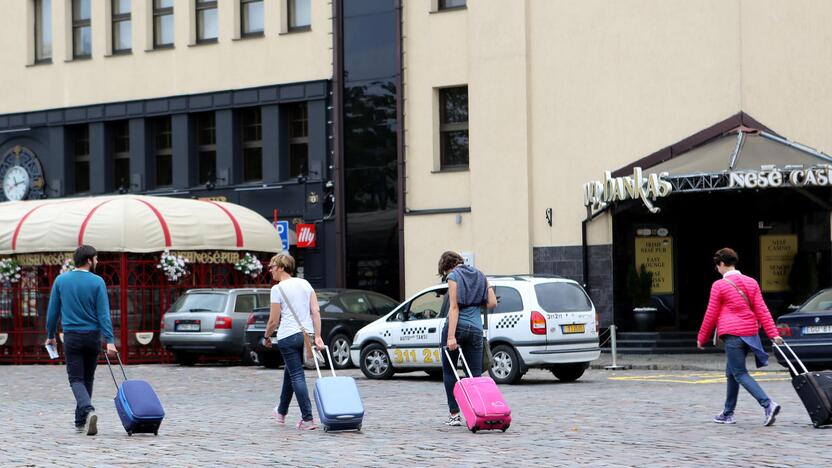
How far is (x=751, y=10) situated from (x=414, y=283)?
995 cm

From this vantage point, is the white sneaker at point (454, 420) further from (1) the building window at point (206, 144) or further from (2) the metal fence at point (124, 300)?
(1) the building window at point (206, 144)

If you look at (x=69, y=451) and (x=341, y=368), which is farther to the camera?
(x=341, y=368)

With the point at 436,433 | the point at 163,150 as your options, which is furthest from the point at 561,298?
the point at 163,150

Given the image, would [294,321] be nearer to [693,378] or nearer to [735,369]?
[735,369]

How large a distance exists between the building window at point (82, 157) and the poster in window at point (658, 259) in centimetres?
1650

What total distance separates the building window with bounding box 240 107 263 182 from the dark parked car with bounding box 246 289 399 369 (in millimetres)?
10541

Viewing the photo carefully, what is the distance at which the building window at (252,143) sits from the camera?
39781mm

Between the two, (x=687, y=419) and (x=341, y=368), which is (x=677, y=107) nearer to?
(x=341, y=368)

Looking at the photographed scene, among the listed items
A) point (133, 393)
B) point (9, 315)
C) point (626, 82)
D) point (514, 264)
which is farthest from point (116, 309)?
point (133, 393)

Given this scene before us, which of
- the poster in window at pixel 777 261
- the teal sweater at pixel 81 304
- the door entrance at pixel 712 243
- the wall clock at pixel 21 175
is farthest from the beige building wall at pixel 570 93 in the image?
the teal sweater at pixel 81 304

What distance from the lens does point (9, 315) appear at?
3459 cm

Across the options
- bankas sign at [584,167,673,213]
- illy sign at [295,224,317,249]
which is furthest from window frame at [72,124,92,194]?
bankas sign at [584,167,673,213]

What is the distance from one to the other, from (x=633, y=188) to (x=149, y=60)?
52.7ft

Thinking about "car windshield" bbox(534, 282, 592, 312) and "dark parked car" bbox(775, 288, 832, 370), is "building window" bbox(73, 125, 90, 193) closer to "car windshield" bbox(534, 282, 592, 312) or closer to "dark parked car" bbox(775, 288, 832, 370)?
"car windshield" bbox(534, 282, 592, 312)
